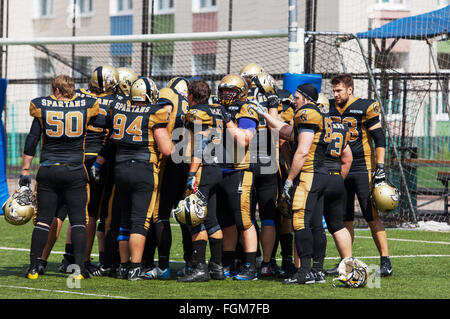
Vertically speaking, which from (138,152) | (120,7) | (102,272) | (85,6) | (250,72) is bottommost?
(102,272)

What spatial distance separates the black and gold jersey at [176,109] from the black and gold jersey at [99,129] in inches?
22.7

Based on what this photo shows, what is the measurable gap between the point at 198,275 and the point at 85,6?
792 inches

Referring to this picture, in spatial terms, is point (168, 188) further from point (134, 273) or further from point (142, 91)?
point (142, 91)

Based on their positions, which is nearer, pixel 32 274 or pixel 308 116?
pixel 308 116

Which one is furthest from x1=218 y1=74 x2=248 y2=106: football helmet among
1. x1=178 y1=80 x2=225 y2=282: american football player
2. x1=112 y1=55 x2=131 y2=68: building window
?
x1=112 y1=55 x2=131 y2=68: building window

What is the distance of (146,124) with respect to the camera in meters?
7.02

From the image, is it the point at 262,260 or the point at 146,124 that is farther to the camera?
the point at 262,260

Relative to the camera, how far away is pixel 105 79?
770cm

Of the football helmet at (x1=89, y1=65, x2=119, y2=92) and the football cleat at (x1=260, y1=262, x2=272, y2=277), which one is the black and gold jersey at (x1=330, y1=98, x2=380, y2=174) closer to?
the football cleat at (x1=260, y1=262, x2=272, y2=277)

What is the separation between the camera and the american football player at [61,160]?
7012mm

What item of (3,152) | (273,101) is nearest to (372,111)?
(273,101)
